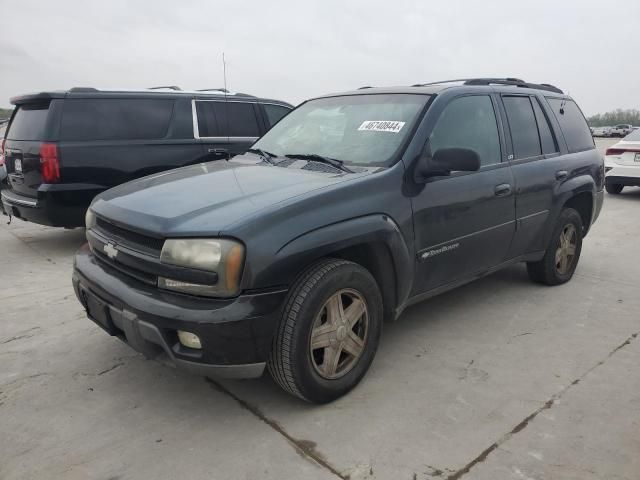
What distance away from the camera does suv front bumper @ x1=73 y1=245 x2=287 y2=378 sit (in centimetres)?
236

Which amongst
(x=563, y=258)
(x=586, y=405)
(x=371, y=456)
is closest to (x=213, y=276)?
(x=371, y=456)

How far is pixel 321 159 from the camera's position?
3334 mm

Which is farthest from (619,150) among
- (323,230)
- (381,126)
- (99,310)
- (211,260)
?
(99,310)

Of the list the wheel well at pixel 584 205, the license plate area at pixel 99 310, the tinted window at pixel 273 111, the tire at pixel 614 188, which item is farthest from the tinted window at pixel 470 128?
the tire at pixel 614 188

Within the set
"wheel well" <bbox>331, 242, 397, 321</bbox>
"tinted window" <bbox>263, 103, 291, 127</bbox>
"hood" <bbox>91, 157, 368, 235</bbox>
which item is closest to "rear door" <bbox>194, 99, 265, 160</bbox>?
"tinted window" <bbox>263, 103, 291, 127</bbox>

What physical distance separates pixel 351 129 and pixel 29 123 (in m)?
4.17

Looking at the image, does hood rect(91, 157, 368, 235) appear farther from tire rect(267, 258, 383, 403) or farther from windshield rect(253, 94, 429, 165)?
tire rect(267, 258, 383, 403)

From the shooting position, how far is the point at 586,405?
280cm

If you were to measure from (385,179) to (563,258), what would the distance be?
262cm

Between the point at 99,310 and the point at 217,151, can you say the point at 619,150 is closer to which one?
the point at 217,151

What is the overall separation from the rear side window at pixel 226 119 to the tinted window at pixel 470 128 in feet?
12.5

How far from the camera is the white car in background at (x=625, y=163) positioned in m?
10.0

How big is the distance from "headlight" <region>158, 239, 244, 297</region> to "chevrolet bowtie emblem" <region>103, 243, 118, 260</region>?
1.59 ft

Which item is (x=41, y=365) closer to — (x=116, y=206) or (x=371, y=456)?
(x=116, y=206)
